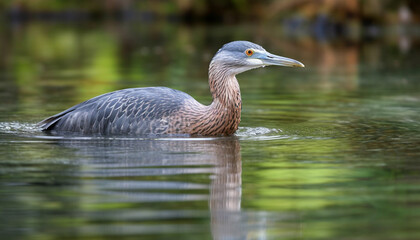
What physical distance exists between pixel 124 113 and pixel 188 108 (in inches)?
31.1

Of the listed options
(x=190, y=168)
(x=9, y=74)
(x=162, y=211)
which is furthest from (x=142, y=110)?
(x=9, y=74)

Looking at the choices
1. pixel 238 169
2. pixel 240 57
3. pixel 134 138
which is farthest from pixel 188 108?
pixel 238 169

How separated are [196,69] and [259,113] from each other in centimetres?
843

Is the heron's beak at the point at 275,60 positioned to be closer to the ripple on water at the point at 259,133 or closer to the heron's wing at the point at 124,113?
the ripple on water at the point at 259,133

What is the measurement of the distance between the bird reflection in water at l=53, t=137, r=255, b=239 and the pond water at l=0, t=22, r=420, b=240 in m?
0.01

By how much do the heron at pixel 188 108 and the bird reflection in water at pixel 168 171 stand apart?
0.32 metres

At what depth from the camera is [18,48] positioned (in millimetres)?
28422

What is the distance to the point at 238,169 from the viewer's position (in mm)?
7898

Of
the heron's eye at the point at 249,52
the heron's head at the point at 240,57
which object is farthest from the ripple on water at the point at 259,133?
the heron's eye at the point at 249,52

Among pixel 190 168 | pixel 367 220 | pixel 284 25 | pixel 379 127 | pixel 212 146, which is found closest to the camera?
pixel 367 220

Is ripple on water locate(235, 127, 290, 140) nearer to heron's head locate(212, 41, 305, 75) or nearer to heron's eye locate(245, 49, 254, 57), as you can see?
heron's head locate(212, 41, 305, 75)

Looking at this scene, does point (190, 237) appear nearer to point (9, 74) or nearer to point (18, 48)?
point (9, 74)

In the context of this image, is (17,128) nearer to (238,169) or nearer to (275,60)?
(275,60)

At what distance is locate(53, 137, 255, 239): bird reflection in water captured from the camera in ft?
20.7
